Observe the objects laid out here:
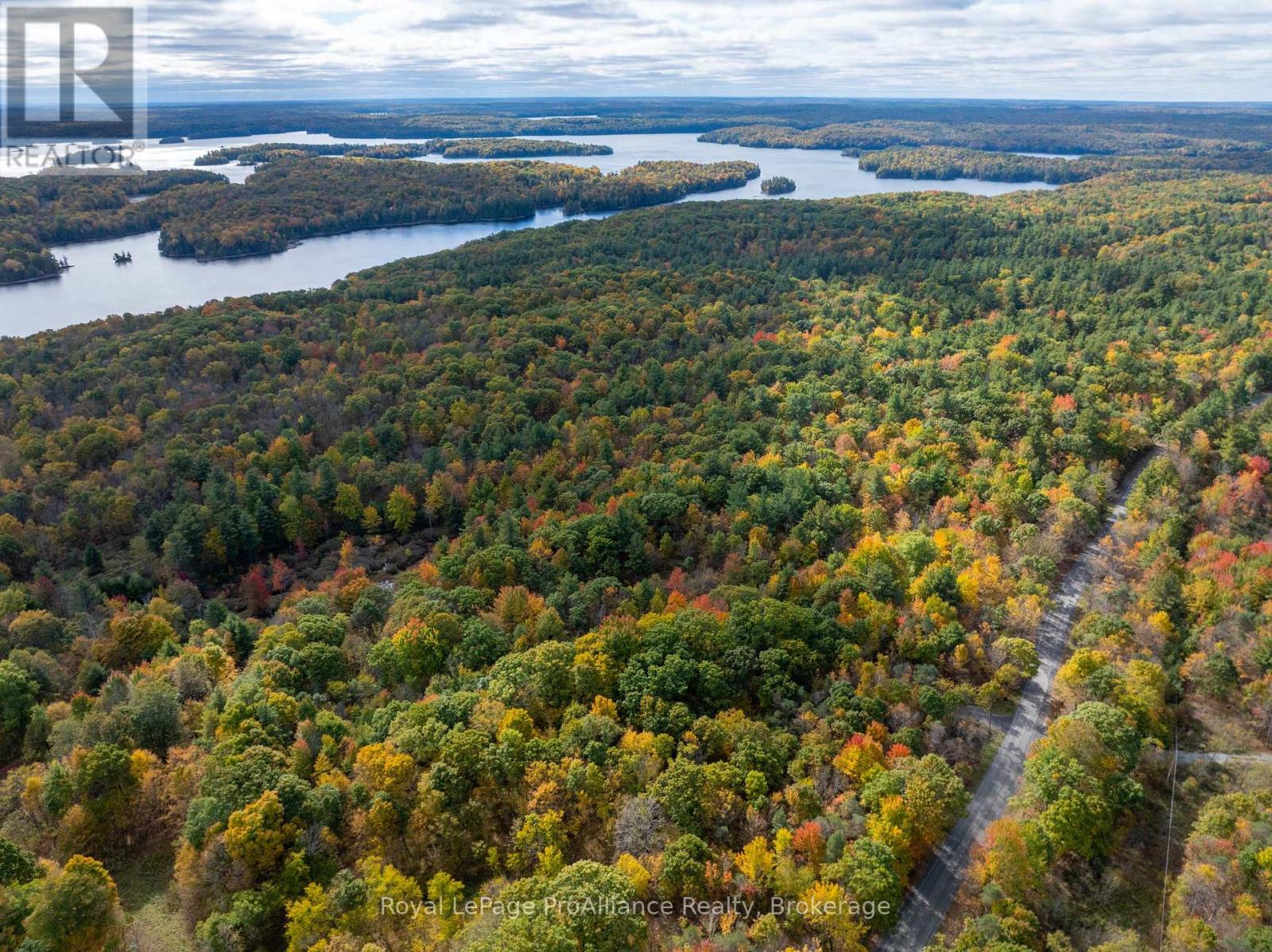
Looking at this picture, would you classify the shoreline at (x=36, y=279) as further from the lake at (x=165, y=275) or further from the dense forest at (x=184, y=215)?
the lake at (x=165, y=275)

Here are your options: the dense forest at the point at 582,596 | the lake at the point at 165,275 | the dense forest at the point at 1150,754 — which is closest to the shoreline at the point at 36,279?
the lake at the point at 165,275

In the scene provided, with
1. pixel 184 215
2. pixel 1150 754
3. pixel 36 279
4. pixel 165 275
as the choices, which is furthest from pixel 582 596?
pixel 184 215

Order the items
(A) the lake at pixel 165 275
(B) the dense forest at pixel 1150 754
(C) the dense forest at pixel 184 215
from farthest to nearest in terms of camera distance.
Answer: (C) the dense forest at pixel 184 215, (A) the lake at pixel 165 275, (B) the dense forest at pixel 1150 754

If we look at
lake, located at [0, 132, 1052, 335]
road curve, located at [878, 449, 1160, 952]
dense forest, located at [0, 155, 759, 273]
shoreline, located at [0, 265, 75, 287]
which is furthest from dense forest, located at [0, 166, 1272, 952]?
dense forest, located at [0, 155, 759, 273]

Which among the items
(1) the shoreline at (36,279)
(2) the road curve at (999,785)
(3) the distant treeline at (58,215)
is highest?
(3) the distant treeline at (58,215)

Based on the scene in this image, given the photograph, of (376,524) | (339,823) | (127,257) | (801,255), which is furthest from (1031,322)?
(127,257)

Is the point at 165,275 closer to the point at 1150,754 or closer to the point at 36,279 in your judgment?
the point at 36,279
